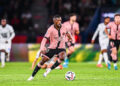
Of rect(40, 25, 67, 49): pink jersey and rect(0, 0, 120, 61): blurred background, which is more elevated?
rect(40, 25, 67, 49): pink jersey

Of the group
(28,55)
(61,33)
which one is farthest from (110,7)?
(61,33)

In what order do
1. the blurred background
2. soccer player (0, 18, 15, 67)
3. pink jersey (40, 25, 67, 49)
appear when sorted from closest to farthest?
pink jersey (40, 25, 67, 49) → soccer player (0, 18, 15, 67) → the blurred background

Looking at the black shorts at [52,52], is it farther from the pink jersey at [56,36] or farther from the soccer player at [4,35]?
the soccer player at [4,35]

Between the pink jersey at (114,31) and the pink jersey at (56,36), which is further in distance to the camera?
the pink jersey at (114,31)

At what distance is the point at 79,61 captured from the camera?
2722 centimetres

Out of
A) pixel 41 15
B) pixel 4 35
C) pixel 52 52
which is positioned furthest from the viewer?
pixel 41 15

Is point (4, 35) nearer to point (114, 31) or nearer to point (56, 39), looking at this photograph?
point (114, 31)

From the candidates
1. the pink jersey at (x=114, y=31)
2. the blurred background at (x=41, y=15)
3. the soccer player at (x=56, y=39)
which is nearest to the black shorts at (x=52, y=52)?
the soccer player at (x=56, y=39)

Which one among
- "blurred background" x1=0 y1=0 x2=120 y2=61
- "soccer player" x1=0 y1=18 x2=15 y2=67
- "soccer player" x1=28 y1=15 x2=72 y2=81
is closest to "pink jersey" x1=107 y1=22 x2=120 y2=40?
"soccer player" x1=0 y1=18 x2=15 y2=67

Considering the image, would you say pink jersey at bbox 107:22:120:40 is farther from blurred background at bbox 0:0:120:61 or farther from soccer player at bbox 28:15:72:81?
blurred background at bbox 0:0:120:61

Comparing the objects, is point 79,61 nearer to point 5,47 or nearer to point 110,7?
point 110,7

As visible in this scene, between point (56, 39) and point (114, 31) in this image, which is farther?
point (114, 31)

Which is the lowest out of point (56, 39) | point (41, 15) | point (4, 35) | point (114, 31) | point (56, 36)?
point (41, 15)

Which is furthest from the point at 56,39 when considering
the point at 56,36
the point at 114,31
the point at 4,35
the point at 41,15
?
the point at 41,15
